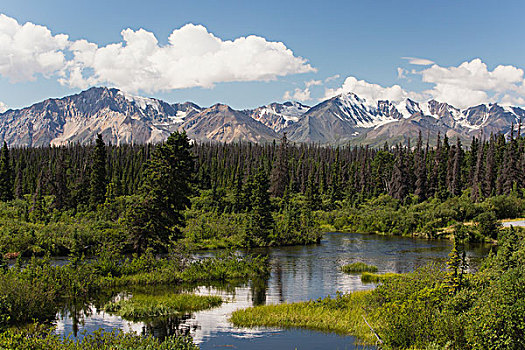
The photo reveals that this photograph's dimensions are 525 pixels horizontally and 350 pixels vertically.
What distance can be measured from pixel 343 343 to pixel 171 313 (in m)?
10.9

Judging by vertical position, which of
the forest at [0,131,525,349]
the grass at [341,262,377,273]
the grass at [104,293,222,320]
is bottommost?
the grass at [341,262,377,273]

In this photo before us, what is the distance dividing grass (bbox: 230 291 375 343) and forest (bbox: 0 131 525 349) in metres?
1.55

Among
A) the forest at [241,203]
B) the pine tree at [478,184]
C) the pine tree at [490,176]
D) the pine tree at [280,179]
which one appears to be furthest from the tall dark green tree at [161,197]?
the pine tree at [490,176]

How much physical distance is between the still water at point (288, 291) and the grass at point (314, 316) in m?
0.88

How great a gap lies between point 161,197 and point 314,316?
2071cm

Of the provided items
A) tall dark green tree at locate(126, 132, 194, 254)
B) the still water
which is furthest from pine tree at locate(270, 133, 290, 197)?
tall dark green tree at locate(126, 132, 194, 254)

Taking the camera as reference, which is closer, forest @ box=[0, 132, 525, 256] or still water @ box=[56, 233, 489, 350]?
still water @ box=[56, 233, 489, 350]

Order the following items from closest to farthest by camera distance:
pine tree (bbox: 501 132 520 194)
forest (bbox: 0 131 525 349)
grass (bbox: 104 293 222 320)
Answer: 1. forest (bbox: 0 131 525 349)
2. grass (bbox: 104 293 222 320)
3. pine tree (bbox: 501 132 520 194)

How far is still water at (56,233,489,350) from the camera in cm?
2489

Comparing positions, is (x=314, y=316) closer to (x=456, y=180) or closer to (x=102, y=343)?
(x=102, y=343)

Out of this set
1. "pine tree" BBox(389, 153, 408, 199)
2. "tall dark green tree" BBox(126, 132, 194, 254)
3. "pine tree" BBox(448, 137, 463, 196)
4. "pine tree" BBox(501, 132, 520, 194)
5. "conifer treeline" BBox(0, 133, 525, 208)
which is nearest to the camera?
"tall dark green tree" BBox(126, 132, 194, 254)

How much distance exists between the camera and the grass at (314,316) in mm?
26703

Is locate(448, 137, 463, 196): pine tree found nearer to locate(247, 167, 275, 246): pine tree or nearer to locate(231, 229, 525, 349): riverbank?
locate(247, 167, 275, 246): pine tree

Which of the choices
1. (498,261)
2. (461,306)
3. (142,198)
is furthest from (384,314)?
(142,198)
